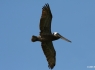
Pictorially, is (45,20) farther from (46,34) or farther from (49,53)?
(49,53)

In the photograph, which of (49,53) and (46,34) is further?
(49,53)

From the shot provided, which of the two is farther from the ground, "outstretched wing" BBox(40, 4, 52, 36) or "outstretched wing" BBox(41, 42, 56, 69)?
"outstretched wing" BBox(40, 4, 52, 36)

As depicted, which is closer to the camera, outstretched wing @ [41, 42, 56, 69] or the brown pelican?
the brown pelican

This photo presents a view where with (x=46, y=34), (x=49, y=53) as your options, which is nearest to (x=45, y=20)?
(x=46, y=34)

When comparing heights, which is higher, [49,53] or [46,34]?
[46,34]

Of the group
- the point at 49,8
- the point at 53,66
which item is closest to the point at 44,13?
the point at 49,8

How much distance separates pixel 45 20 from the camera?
45.3 meters

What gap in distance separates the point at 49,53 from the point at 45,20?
244 centimetres

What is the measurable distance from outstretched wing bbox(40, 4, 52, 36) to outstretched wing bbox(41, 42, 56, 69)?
3.42 ft

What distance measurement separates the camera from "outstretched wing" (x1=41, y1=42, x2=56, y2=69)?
151 ft

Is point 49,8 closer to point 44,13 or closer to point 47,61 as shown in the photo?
point 44,13

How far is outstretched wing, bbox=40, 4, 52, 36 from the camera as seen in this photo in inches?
1777

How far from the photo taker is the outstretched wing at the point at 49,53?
151 ft

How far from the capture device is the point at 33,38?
45.2m
